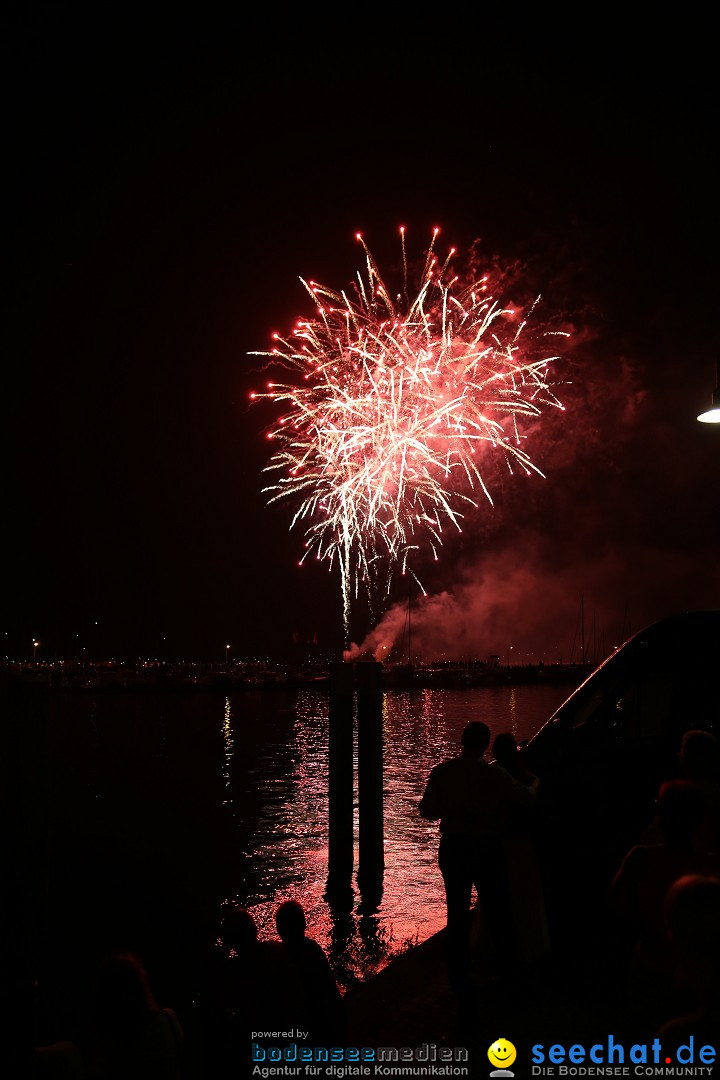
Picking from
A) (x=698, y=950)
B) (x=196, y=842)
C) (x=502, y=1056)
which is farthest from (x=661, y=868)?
(x=196, y=842)

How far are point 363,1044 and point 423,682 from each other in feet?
336

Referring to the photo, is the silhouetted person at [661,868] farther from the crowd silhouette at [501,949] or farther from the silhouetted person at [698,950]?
the silhouetted person at [698,950]

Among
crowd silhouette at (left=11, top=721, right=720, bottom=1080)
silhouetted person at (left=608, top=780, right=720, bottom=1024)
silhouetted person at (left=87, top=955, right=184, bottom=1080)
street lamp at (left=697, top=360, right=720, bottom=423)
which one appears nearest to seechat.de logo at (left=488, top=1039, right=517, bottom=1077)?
crowd silhouette at (left=11, top=721, right=720, bottom=1080)

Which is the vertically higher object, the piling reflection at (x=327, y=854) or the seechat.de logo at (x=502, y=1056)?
the seechat.de logo at (x=502, y=1056)

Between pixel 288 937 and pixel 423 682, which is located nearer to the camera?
pixel 288 937

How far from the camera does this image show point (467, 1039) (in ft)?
17.8

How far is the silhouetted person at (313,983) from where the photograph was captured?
15.9ft

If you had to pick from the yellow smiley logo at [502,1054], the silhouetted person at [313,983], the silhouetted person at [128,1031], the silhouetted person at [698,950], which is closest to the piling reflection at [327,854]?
the yellow smiley logo at [502,1054]

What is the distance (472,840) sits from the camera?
231 inches

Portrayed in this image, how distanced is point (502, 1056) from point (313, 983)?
119 cm

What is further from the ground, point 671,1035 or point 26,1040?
point 671,1035

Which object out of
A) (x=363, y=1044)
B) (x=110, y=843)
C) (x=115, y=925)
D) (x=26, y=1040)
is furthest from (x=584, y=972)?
(x=110, y=843)

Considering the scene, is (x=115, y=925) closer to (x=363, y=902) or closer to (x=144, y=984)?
(x=363, y=902)

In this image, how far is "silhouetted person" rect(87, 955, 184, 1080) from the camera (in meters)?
3.90
